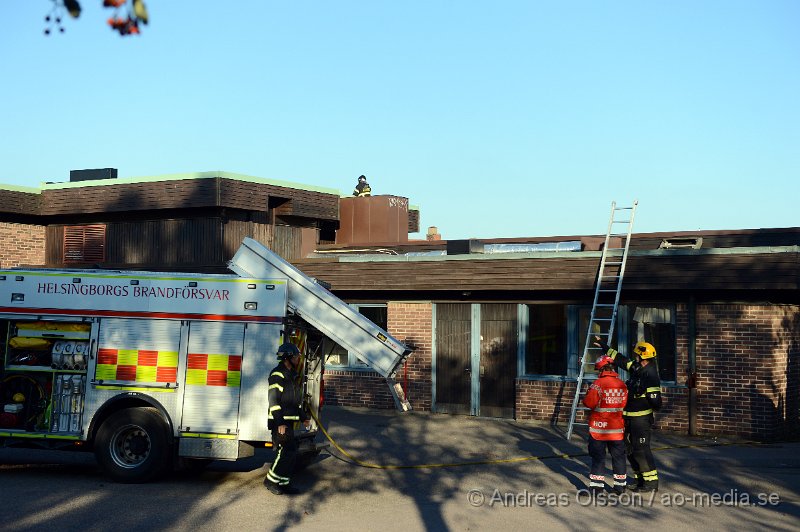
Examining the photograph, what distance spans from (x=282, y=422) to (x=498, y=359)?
344 inches

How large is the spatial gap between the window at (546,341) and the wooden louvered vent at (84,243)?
13042 millimetres

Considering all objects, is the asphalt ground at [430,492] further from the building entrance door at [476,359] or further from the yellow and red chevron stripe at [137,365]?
the building entrance door at [476,359]

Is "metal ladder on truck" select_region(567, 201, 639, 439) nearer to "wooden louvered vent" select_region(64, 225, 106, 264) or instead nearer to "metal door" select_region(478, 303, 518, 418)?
"metal door" select_region(478, 303, 518, 418)

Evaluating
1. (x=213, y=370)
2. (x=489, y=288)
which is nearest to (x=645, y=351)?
(x=213, y=370)

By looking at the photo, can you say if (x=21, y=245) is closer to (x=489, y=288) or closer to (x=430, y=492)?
(x=489, y=288)

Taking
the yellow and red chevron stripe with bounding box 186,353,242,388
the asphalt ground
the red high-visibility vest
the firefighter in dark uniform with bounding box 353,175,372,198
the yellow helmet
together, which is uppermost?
the firefighter in dark uniform with bounding box 353,175,372,198

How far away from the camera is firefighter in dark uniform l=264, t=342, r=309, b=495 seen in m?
10.7

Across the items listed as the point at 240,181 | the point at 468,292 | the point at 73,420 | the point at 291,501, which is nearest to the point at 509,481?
the point at 291,501

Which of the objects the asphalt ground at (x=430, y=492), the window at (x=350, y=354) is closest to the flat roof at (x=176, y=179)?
the window at (x=350, y=354)

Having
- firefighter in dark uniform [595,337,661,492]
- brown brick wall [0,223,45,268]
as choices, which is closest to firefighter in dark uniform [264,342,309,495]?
firefighter in dark uniform [595,337,661,492]

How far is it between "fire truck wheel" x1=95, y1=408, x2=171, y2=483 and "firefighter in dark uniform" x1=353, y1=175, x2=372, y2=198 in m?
16.3

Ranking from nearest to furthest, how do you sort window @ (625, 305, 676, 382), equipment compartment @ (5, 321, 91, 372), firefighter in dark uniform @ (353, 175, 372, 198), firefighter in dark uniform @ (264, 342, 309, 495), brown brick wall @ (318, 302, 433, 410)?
firefighter in dark uniform @ (264, 342, 309, 495) < equipment compartment @ (5, 321, 91, 372) < window @ (625, 305, 676, 382) < brown brick wall @ (318, 302, 433, 410) < firefighter in dark uniform @ (353, 175, 372, 198)

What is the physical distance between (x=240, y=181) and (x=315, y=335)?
458 inches

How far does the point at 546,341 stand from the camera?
1830cm
